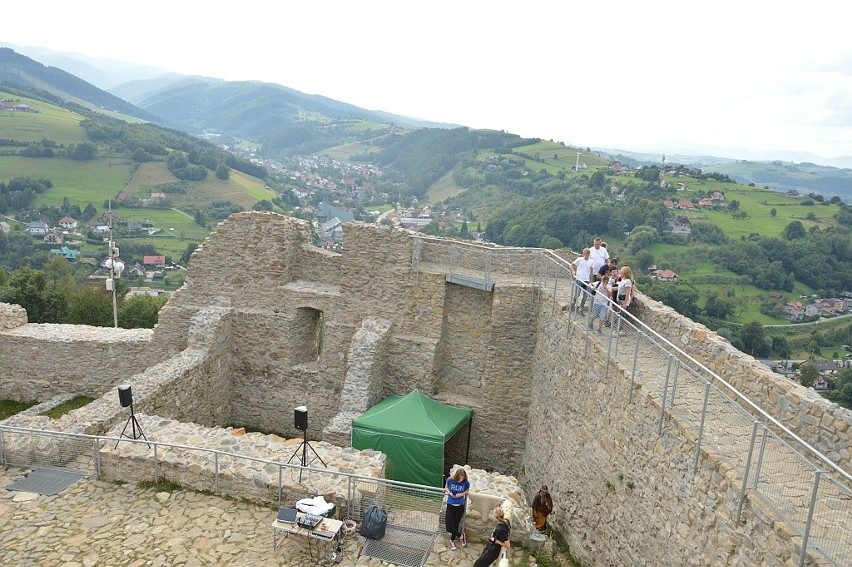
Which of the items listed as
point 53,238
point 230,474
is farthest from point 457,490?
point 53,238

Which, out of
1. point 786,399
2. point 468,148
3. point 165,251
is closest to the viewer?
point 786,399

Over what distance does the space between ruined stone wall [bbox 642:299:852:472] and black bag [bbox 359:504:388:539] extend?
19.8 feet

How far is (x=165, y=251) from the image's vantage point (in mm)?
80188

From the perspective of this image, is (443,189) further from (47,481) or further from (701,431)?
(701,431)

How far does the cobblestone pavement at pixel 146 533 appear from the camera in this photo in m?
8.80

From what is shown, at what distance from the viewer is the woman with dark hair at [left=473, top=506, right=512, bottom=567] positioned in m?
8.39

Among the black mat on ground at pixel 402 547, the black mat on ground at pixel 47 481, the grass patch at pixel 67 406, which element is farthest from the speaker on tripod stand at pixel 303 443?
the grass patch at pixel 67 406

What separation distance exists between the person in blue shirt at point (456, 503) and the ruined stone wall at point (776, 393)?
4.68 meters

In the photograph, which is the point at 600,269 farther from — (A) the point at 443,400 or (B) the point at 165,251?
(B) the point at 165,251

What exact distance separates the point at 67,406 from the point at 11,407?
1.87m

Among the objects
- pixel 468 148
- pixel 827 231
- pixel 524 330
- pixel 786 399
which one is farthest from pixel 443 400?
pixel 468 148

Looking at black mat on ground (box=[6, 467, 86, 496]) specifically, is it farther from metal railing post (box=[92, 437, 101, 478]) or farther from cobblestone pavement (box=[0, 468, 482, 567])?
metal railing post (box=[92, 437, 101, 478])

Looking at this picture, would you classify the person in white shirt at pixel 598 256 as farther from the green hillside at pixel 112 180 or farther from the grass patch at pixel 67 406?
the green hillside at pixel 112 180

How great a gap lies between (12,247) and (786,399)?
282 feet
